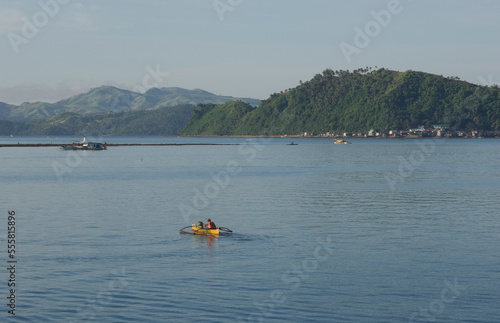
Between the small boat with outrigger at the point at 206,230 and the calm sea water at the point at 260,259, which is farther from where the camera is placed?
the small boat with outrigger at the point at 206,230

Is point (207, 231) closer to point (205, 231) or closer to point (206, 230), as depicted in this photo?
point (206, 230)

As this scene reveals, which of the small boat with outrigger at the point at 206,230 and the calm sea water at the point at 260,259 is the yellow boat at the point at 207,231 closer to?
the small boat with outrigger at the point at 206,230

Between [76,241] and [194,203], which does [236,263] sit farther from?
[194,203]

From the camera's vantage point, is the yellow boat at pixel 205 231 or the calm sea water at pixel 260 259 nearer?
the calm sea water at pixel 260 259

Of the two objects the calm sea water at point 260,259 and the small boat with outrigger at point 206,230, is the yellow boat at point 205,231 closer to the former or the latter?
the small boat with outrigger at point 206,230

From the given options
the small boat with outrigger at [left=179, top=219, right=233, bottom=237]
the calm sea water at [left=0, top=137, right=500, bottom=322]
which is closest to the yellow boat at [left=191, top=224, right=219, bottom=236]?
the small boat with outrigger at [left=179, top=219, right=233, bottom=237]

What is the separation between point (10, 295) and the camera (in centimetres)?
3525

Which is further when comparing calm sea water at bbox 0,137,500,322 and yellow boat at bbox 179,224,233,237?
yellow boat at bbox 179,224,233,237

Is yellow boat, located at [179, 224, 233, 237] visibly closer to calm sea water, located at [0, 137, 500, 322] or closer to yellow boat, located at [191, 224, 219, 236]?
yellow boat, located at [191, 224, 219, 236]

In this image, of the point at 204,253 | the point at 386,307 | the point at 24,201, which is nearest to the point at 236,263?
the point at 204,253

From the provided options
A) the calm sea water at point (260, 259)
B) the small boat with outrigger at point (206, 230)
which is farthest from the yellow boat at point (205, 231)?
the calm sea water at point (260, 259)

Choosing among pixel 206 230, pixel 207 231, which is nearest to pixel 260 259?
pixel 207 231

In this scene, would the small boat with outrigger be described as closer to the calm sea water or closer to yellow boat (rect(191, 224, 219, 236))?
yellow boat (rect(191, 224, 219, 236))

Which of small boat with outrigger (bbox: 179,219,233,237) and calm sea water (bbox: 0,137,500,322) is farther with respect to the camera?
small boat with outrigger (bbox: 179,219,233,237)
